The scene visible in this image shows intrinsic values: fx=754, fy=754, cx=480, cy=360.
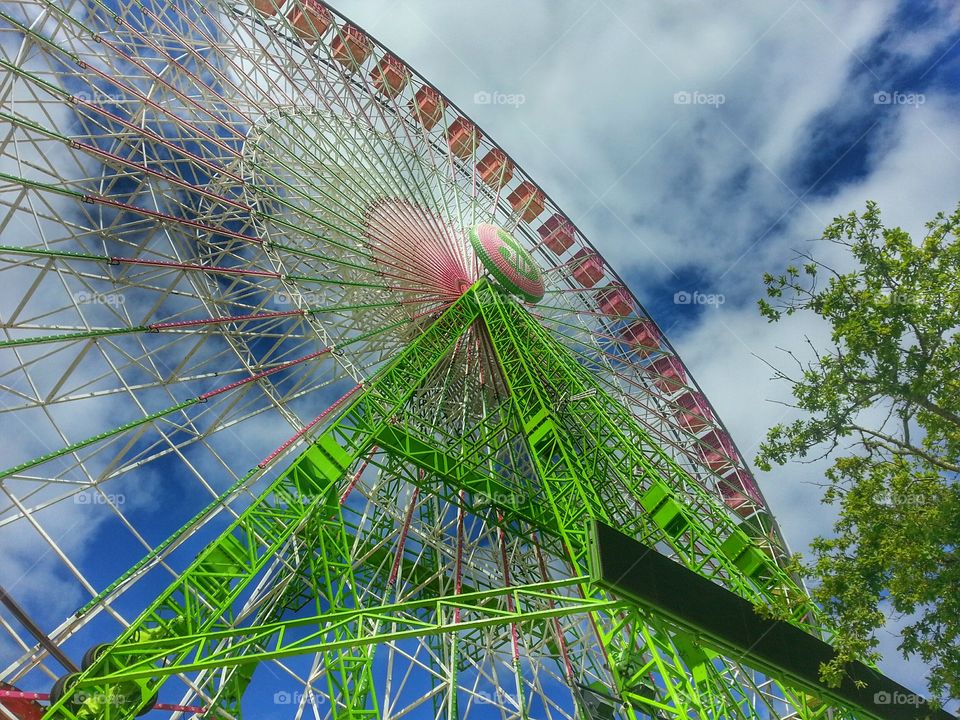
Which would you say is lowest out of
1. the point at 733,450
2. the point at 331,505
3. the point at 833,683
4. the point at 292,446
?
the point at 833,683

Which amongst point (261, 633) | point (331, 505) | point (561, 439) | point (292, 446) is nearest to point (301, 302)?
point (292, 446)

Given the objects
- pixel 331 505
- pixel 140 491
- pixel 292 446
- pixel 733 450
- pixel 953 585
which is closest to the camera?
pixel 953 585

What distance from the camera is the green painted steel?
42.1ft

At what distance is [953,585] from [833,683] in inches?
102

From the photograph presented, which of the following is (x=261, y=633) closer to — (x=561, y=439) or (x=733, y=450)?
(x=561, y=439)

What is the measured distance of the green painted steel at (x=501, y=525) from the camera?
12820mm

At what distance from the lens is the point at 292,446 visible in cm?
1814

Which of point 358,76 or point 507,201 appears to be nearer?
point 358,76

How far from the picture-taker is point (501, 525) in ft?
59.8

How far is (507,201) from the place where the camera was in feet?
101

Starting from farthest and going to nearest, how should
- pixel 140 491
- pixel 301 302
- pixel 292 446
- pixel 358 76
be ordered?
pixel 358 76 < pixel 140 491 < pixel 301 302 < pixel 292 446

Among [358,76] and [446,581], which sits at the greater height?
[358,76]

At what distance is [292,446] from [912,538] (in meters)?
13.0

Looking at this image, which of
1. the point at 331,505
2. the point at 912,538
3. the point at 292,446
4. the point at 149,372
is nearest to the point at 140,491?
the point at 149,372
